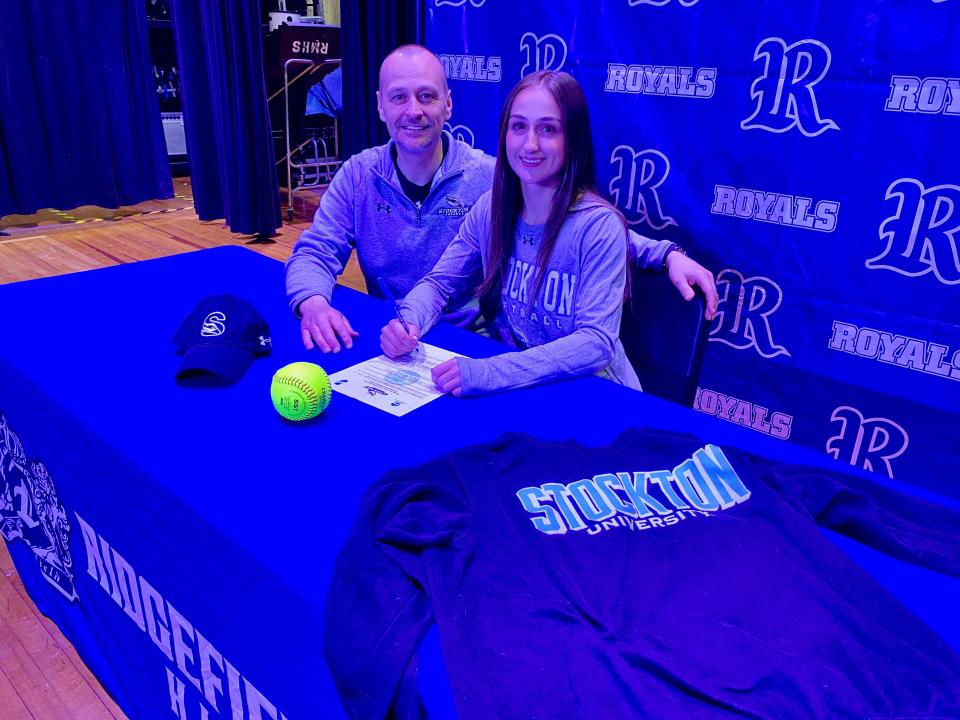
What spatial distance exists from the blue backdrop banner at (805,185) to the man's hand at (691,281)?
73cm

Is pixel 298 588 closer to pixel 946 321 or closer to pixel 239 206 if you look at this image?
pixel 946 321

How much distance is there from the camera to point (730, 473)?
880mm

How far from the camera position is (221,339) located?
1.25 m

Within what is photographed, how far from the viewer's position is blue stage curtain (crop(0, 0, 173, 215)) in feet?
14.2

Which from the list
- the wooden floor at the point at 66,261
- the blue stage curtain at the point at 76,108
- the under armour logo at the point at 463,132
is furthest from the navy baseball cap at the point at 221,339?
the blue stage curtain at the point at 76,108

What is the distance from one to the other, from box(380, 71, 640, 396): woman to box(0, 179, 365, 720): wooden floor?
3.08 ft

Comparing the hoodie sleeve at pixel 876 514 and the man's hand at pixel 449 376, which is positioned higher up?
the man's hand at pixel 449 376

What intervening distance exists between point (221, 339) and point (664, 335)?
2.86ft

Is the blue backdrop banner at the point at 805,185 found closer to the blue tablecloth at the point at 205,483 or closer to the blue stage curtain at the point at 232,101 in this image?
the blue tablecloth at the point at 205,483

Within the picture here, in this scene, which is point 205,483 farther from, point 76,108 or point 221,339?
point 76,108

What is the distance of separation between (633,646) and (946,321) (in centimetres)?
156

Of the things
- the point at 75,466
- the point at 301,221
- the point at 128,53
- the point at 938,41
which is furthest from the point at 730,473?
the point at 128,53

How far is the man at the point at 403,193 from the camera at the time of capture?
174cm

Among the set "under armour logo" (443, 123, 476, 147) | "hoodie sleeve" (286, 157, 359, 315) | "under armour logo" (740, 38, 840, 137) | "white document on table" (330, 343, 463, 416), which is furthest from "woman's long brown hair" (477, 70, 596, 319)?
"under armour logo" (443, 123, 476, 147)
